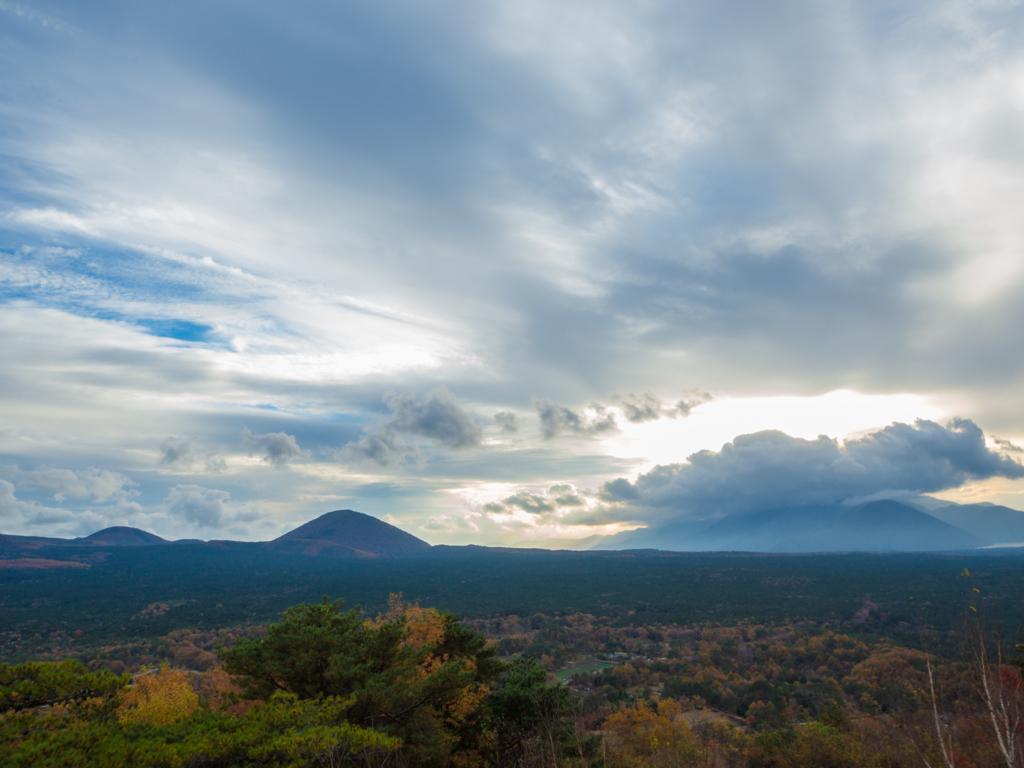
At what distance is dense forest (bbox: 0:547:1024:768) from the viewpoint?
11438 mm

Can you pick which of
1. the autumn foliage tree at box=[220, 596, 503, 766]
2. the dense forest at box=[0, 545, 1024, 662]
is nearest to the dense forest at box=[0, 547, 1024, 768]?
the autumn foliage tree at box=[220, 596, 503, 766]

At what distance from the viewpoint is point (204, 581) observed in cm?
15175

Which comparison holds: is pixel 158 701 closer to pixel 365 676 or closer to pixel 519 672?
pixel 365 676

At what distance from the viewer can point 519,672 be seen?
22797 mm

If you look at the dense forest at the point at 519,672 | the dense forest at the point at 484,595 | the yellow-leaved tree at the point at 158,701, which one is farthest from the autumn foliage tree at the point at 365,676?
the dense forest at the point at 484,595

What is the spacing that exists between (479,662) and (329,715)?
→ 11.7m

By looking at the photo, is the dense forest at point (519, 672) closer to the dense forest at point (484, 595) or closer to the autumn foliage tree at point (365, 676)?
the autumn foliage tree at point (365, 676)

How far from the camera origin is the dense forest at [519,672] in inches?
450

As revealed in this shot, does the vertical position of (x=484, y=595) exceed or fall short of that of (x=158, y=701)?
it falls short

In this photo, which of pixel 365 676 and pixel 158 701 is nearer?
pixel 365 676

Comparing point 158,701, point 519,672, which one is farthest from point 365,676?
point 158,701

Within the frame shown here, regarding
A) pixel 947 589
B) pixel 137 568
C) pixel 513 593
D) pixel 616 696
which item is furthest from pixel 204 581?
pixel 947 589

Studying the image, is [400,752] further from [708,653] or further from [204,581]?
[204,581]

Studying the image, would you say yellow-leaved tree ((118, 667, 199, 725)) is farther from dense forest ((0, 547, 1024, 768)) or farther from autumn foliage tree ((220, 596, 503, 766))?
autumn foliage tree ((220, 596, 503, 766))
